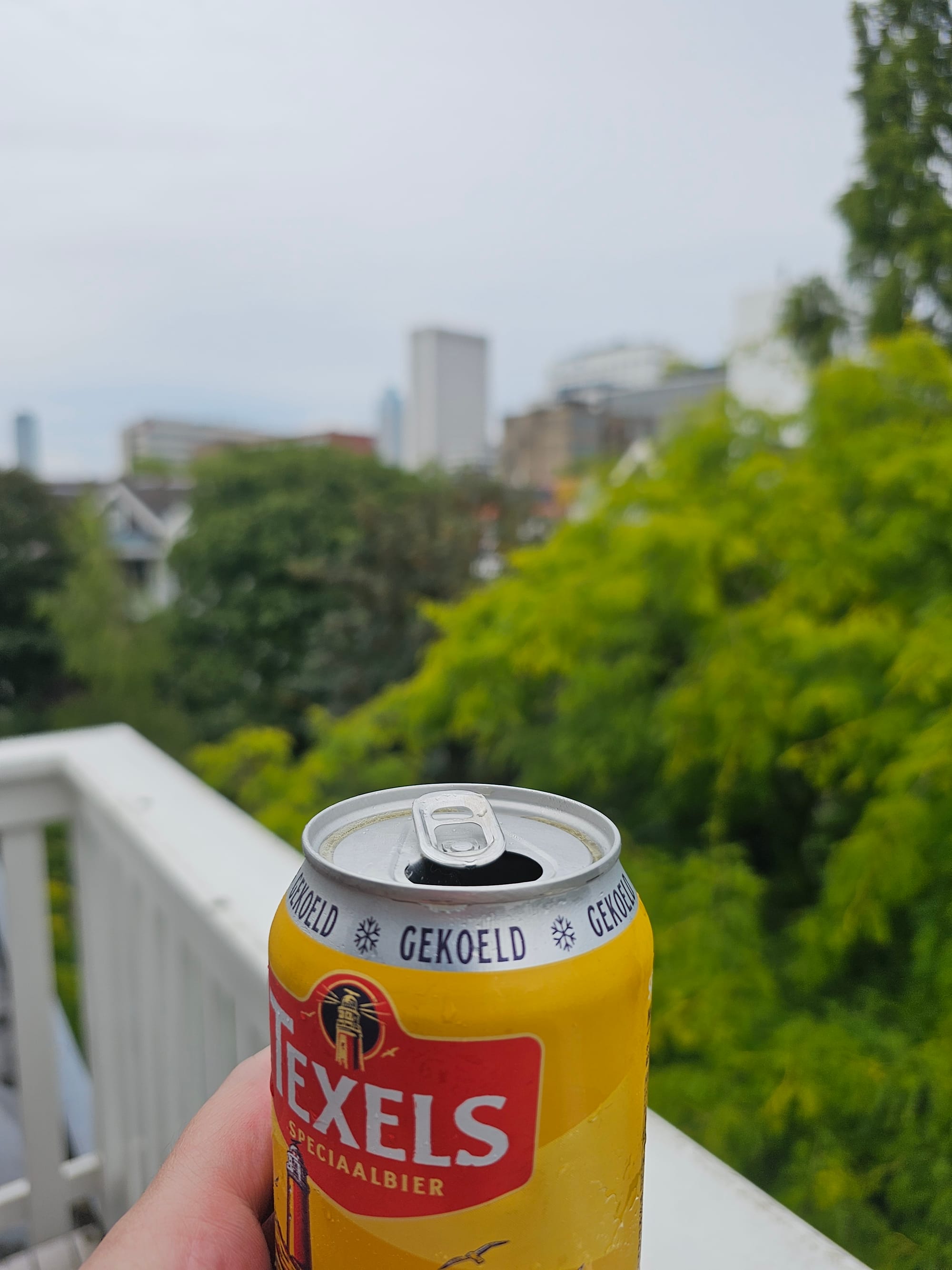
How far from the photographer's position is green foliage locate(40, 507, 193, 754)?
1270cm

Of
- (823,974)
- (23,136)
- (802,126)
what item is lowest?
(823,974)

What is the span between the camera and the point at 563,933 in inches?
17.1

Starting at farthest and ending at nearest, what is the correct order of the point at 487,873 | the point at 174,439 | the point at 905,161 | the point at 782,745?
the point at 174,439
the point at 782,745
the point at 905,161
the point at 487,873

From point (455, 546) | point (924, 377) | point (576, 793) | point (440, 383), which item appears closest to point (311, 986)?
point (924, 377)

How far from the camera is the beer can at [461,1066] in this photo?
1.34 ft

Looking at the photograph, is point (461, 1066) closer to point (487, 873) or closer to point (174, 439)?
point (487, 873)

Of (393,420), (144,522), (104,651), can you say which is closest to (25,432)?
(393,420)

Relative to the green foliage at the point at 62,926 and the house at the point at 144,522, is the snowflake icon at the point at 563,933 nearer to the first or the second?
the green foliage at the point at 62,926

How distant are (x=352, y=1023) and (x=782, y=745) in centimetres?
149

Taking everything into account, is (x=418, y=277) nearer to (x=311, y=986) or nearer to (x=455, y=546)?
(x=311, y=986)

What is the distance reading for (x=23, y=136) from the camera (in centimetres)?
150

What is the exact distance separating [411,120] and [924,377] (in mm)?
949

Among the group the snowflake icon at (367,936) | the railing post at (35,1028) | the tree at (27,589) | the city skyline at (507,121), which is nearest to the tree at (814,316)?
the city skyline at (507,121)

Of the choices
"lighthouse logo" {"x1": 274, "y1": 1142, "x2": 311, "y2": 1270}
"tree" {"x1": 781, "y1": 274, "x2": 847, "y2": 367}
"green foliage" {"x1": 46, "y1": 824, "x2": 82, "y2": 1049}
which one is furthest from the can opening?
"green foliage" {"x1": 46, "y1": 824, "x2": 82, "y2": 1049}
